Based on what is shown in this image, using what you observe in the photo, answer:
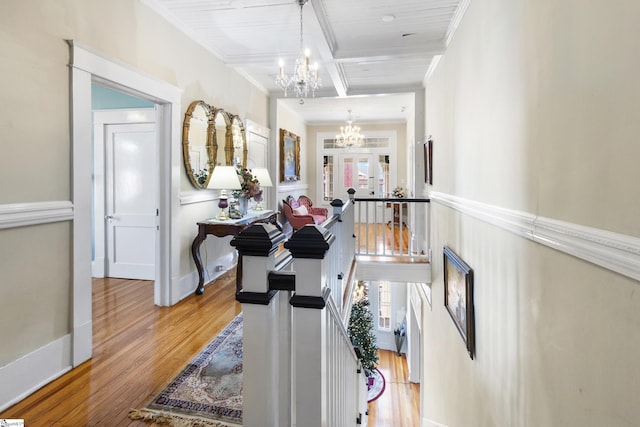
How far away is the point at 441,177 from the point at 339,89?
7.54 ft

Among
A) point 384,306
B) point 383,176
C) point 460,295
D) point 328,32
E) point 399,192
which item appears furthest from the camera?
point 384,306

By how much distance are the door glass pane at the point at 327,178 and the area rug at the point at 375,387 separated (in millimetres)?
4516

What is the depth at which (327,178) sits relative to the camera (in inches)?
366

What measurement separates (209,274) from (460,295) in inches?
112

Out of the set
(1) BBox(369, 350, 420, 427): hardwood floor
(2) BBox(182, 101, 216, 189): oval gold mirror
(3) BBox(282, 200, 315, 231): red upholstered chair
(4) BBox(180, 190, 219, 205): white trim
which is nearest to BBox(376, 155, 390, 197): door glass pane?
(3) BBox(282, 200, 315, 231): red upholstered chair

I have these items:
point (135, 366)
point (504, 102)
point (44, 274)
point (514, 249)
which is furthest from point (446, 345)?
point (44, 274)

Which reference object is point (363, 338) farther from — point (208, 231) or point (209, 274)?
point (208, 231)

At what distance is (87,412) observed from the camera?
1.79m

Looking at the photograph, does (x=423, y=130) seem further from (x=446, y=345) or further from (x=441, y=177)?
(x=446, y=345)

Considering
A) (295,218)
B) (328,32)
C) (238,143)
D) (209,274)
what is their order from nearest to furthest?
1. (328,32)
2. (209,274)
3. (238,143)
4. (295,218)

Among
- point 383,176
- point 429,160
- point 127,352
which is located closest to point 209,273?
point 127,352

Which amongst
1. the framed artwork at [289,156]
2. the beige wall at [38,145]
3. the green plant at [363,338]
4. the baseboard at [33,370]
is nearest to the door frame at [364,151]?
the framed artwork at [289,156]

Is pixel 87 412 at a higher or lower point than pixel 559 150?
lower

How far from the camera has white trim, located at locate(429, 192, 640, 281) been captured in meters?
1.04
